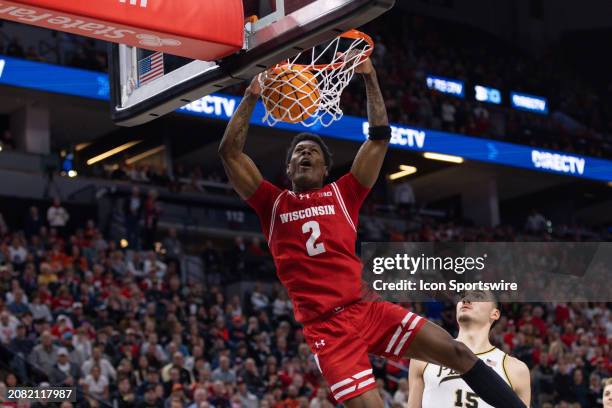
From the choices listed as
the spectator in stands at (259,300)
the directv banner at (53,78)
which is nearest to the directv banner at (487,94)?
the directv banner at (53,78)

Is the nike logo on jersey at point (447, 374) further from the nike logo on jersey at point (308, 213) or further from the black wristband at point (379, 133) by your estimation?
the black wristband at point (379, 133)

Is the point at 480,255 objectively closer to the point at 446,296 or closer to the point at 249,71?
→ the point at 446,296

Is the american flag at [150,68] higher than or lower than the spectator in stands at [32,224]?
lower

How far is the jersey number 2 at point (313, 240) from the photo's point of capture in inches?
243

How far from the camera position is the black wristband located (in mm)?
6312

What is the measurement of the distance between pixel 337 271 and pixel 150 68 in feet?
5.51

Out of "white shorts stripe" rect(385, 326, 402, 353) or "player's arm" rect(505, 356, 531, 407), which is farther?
"player's arm" rect(505, 356, 531, 407)

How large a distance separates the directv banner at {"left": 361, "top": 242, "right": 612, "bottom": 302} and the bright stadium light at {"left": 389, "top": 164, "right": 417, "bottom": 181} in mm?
4352

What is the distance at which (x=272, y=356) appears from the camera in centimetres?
1725

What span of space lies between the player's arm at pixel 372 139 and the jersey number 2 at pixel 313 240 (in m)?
0.41

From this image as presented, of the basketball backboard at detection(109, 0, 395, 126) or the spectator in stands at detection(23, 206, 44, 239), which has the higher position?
the spectator in stands at detection(23, 206, 44, 239)

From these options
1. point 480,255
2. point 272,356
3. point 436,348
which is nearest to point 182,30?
point 436,348

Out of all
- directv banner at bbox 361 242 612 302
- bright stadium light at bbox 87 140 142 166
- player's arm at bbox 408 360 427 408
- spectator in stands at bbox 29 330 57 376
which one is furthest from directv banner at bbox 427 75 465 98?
player's arm at bbox 408 360 427 408

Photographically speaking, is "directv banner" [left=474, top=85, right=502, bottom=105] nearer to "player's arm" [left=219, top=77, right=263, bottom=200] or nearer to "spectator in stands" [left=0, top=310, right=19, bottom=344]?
"spectator in stands" [left=0, top=310, right=19, bottom=344]
